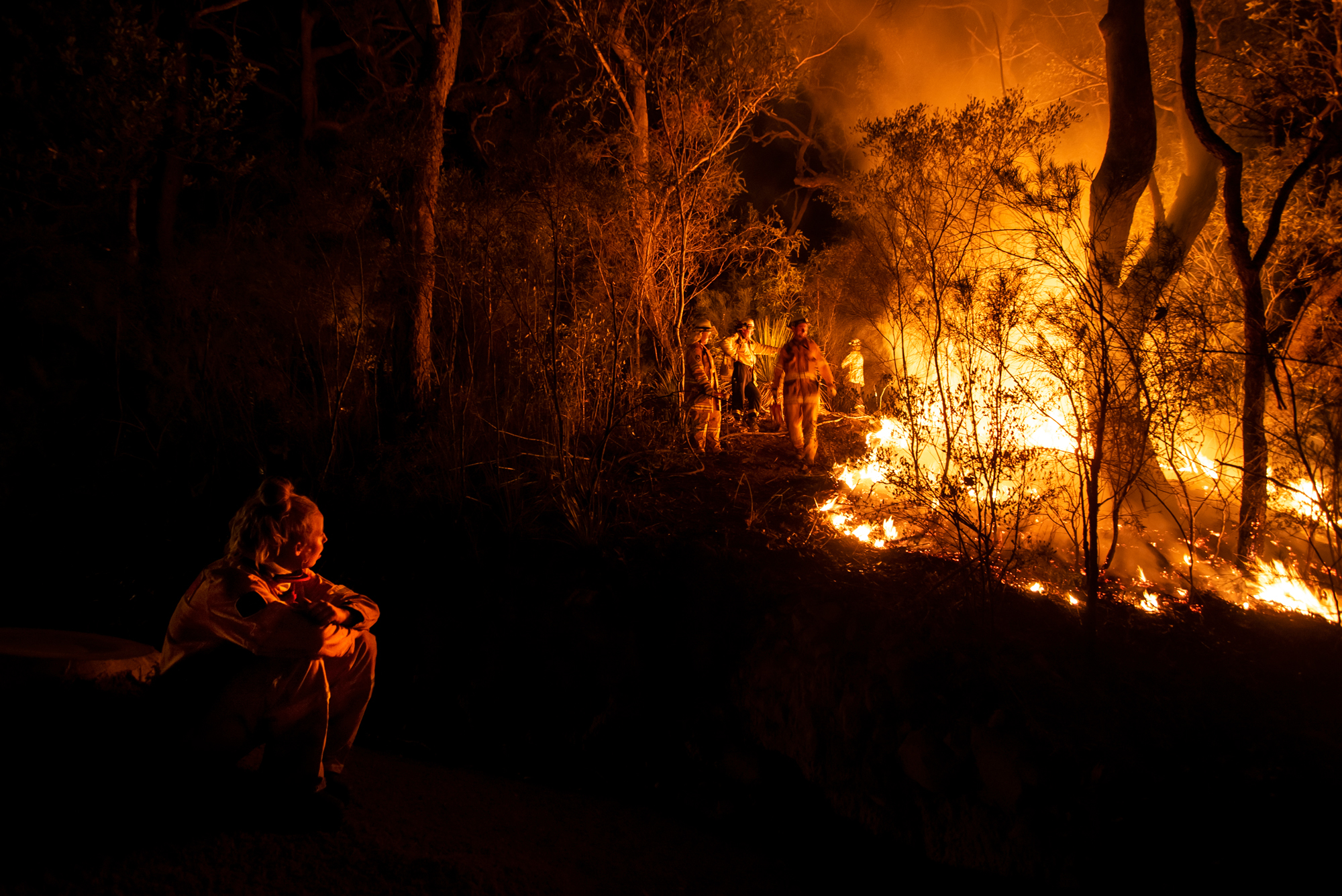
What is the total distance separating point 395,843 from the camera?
2984mm

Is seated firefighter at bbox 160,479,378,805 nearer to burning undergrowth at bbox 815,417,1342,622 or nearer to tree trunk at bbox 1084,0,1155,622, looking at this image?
burning undergrowth at bbox 815,417,1342,622

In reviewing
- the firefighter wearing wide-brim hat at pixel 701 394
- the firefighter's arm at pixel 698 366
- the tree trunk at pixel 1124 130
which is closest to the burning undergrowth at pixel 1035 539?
the firefighter wearing wide-brim hat at pixel 701 394

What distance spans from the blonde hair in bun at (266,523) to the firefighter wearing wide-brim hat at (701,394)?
18.2ft

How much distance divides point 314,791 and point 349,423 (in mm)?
4951

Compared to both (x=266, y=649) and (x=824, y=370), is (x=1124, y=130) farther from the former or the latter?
(x=266, y=649)

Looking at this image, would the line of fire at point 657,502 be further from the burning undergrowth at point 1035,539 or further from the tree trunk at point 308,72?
the tree trunk at point 308,72

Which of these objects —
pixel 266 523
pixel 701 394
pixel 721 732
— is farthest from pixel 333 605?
pixel 701 394

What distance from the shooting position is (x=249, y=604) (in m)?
2.71

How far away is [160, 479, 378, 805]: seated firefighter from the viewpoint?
272 centimetres

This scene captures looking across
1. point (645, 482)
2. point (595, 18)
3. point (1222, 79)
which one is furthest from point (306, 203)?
point (1222, 79)

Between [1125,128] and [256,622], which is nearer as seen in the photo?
[256,622]

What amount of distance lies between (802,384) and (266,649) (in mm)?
6412

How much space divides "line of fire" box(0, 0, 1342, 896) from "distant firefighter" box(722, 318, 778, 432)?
0.06m

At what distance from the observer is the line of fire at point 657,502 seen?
300 centimetres
